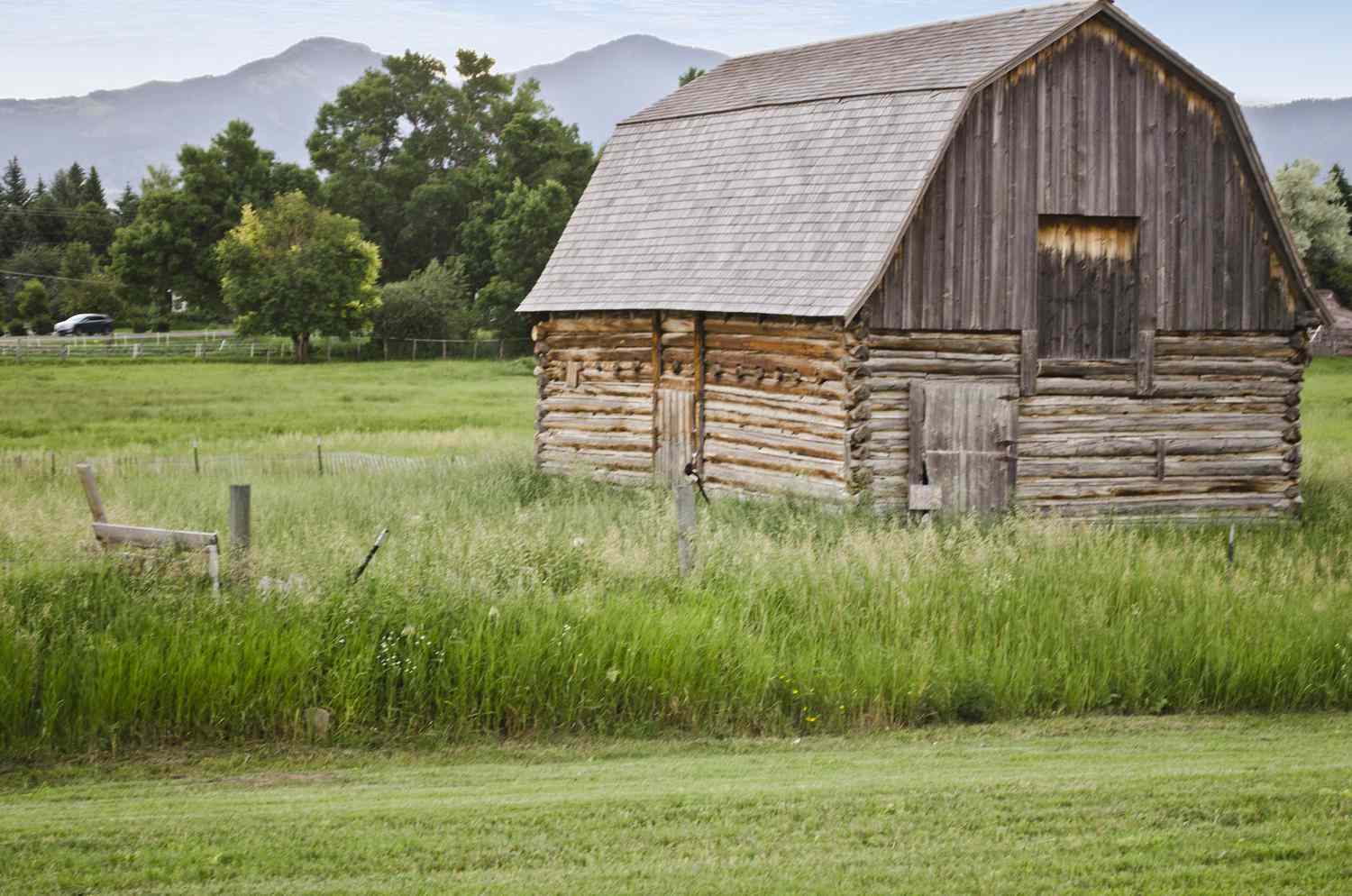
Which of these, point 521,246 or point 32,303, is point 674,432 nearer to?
point 32,303

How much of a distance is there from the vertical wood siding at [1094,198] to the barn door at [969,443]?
91 centimetres

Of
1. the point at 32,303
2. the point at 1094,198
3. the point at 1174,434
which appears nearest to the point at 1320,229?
the point at 1174,434

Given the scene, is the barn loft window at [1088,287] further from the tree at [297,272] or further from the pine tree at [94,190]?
the pine tree at [94,190]

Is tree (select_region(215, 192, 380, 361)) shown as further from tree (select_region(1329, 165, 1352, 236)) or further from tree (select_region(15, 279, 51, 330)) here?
tree (select_region(1329, 165, 1352, 236))

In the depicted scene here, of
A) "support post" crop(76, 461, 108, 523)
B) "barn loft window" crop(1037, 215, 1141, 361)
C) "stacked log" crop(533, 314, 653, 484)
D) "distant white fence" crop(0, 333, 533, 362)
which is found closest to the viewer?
"support post" crop(76, 461, 108, 523)

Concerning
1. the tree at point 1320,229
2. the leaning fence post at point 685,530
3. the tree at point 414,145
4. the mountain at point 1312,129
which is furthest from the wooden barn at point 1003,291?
the mountain at point 1312,129

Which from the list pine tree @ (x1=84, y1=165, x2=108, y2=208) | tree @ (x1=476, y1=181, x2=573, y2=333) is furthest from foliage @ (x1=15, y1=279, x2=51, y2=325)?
pine tree @ (x1=84, y1=165, x2=108, y2=208)

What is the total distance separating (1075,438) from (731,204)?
20.1 ft

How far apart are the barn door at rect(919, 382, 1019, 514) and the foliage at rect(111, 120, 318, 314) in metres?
46.2

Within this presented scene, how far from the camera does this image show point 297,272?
176 ft

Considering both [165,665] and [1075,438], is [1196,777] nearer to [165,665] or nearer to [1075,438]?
[165,665]

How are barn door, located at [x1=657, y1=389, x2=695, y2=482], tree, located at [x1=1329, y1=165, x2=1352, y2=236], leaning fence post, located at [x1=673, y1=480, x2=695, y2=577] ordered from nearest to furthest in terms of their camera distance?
1. leaning fence post, located at [x1=673, y1=480, x2=695, y2=577]
2. barn door, located at [x1=657, y1=389, x2=695, y2=482]
3. tree, located at [x1=1329, y1=165, x2=1352, y2=236]

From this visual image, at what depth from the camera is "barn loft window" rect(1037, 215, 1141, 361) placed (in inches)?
792

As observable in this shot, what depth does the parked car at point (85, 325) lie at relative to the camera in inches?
1818
